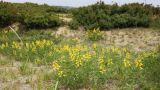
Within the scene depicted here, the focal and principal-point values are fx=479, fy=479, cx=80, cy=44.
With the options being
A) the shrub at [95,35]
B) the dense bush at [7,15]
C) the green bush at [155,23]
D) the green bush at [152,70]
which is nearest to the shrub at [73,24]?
the shrub at [95,35]

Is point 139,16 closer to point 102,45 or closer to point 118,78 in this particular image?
point 102,45

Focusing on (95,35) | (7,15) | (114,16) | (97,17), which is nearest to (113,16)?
(114,16)

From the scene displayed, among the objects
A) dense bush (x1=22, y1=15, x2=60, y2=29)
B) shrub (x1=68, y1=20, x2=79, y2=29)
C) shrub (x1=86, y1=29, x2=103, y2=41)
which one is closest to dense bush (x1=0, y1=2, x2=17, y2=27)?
dense bush (x1=22, y1=15, x2=60, y2=29)

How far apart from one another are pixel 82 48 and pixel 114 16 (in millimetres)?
4416

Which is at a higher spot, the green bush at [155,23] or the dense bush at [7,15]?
the dense bush at [7,15]

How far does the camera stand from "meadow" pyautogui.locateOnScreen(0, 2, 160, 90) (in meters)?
9.22

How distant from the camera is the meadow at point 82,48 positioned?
922cm

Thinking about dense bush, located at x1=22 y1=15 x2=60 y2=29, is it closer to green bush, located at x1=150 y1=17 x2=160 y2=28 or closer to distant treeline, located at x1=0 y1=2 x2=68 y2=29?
distant treeline, located at x1=0 y1=2 x2=68 y2=29

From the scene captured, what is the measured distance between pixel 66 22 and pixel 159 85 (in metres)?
8.26

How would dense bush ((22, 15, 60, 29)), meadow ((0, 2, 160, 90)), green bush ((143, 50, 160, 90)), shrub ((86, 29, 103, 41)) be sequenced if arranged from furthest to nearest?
1. dense bush ((22, 15, 60, 29))
2. shrub ((86, 29, 103, 41))
3. meadow ((0, 2, 160, 90))
4. green bush ((143, 50, 160, 90))

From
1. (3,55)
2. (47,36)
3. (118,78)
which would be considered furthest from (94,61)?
(47,36)

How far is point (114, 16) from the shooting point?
16297mm

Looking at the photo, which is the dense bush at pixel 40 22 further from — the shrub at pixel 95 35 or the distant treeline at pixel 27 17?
the shrub at pixel 95 35

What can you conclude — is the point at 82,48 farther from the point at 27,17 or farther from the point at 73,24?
the point at 27,17
